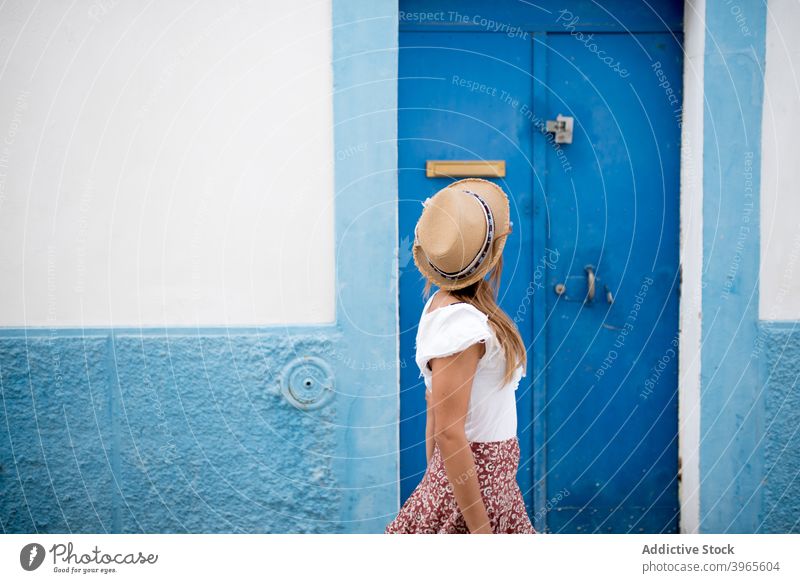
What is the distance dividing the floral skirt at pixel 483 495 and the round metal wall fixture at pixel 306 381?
1197mm

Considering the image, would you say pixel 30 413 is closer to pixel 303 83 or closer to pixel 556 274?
pixel 303 83

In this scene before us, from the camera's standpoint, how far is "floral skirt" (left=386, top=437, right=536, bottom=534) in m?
2.08

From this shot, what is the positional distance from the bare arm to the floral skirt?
0.42 feet

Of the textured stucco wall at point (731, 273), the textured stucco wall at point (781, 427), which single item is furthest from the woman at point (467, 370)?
the textured stucco wall at point (781, 427)

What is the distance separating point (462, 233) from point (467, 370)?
344 millimetres

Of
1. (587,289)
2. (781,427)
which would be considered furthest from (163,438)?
(781,427)

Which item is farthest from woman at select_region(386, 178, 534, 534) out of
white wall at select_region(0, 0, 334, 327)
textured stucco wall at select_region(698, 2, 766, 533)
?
textured stucco wall at select_region(698, 2, 766, 533)

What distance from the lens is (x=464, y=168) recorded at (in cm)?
345

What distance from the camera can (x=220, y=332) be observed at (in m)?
3.28

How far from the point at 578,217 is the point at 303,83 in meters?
1.35

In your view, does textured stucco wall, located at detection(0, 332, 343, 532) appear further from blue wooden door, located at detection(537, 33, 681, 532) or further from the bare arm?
the bare arm

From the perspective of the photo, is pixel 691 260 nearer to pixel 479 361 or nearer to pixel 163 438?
pixel 479 361

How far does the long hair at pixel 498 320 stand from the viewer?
201cm

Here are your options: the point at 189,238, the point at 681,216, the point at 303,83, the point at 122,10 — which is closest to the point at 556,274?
the point at 681,216
